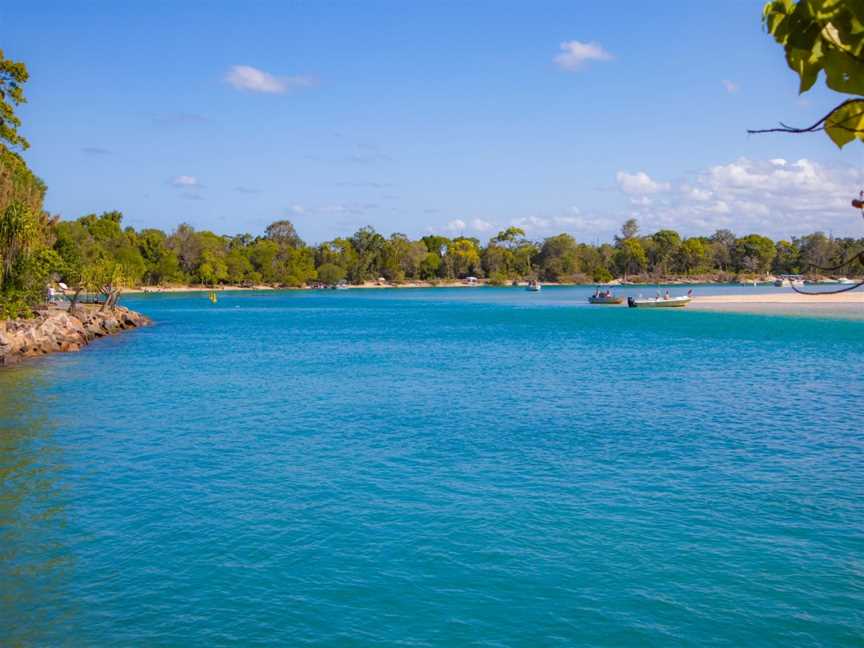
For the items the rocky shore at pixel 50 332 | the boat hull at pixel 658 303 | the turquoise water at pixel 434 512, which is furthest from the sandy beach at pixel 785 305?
the rocky shore at pixel 50 332

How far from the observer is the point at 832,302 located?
10425 centimetres

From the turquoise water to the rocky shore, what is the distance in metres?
8.79

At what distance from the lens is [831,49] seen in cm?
399

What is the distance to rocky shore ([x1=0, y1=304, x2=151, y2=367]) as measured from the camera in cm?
4403

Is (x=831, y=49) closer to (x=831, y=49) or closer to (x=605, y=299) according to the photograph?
(x=831, y=49)

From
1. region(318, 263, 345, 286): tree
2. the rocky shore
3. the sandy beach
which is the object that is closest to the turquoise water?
the rocky shore

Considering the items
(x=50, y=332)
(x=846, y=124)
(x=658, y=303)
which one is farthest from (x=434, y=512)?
(x=658, y=303)

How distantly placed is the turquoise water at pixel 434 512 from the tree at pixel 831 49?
8.76 meters

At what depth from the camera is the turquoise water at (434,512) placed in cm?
1162

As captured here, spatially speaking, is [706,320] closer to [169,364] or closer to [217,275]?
[169,364]

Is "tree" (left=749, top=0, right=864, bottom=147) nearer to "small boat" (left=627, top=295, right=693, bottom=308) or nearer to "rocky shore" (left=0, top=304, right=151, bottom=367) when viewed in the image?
"rocky shore" (left=0, top=304, right=151, bottom=367)

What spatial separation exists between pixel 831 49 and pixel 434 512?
13537mm

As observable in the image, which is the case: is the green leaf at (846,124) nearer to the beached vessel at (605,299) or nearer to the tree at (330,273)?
the beached vessel at (605,299)

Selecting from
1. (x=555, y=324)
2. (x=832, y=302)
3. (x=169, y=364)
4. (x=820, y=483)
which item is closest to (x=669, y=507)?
(x=820, y=483)
